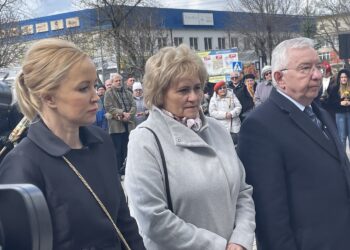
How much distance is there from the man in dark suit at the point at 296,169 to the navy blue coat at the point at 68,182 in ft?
3.13

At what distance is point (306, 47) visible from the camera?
330 cm

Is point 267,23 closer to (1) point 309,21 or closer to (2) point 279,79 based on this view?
(1) point 309,21

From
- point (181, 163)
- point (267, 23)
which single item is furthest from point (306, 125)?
point (267, 23)

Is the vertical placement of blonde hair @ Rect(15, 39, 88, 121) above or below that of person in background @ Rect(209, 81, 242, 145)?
above

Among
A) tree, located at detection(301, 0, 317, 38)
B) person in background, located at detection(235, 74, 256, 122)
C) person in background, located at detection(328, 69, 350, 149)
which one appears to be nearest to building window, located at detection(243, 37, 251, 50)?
tree, located at detection(301, 0, 317, 38)

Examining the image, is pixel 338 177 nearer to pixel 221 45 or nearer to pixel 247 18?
pixel 247 18

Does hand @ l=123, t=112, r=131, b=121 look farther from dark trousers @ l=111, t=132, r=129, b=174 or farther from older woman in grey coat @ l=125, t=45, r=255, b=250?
older woman in grey coat @ l=125, t=45, r=255, b=250

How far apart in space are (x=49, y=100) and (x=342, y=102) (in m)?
8.95

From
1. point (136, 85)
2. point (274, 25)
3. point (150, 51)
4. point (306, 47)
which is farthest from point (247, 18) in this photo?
point (306, 47)

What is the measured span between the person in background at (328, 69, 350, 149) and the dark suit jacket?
25.2 ft

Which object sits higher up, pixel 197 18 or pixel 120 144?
pixel 197 18

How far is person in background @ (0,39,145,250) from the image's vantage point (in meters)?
2.25

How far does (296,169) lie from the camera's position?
315 cm

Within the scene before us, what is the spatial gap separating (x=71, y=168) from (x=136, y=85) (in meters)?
9.37
